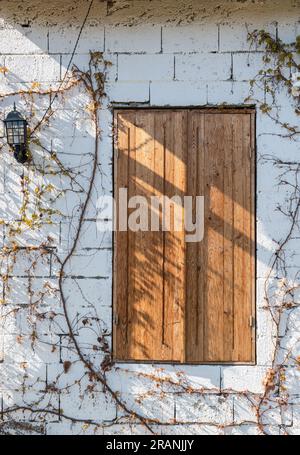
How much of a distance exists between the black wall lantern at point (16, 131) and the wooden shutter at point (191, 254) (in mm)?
888

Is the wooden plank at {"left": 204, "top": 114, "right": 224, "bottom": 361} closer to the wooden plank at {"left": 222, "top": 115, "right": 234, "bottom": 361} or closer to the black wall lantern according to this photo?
the wooden plank at {"left": 222, "top": 115, "right": 234, "bottom": 361}

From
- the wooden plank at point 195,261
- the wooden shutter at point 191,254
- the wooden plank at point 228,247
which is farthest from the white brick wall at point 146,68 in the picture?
the wooden plank at point 228,247

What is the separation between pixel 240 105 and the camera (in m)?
4.23

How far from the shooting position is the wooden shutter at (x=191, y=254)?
4.21 m

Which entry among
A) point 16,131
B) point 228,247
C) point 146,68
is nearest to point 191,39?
point 146,68

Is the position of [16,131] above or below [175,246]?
above

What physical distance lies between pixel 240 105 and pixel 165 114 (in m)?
0.62

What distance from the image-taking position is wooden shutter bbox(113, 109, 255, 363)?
4.21 m

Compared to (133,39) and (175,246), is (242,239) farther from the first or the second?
(133,39)

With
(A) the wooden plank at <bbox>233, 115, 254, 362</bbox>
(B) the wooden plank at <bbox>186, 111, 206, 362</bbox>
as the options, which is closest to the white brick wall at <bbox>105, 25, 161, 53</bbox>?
(B) the wooden plank at <bbox>186, 111, 206, 362</bbox>

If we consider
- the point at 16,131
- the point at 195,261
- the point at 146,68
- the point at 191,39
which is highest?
the point at 191,39

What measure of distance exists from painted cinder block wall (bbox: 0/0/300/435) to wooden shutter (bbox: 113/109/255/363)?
0.10 meters

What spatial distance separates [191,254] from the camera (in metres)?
4.25

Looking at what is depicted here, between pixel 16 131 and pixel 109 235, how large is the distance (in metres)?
1.13
